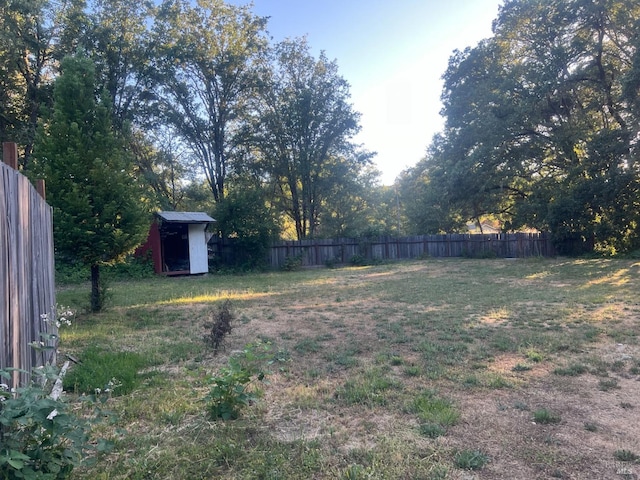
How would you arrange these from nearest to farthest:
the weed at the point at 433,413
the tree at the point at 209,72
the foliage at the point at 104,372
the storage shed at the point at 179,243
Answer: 1. the weed at the point at 433,413
2. the foliage at the point at 104,372
3. the storage shed at the point at 179,243
4. the tree at the point at 209,72

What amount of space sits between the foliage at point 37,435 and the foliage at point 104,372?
1.13 meters

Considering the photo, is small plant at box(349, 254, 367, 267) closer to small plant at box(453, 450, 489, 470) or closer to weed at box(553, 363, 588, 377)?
weed at box(553, 363, 588, 377)

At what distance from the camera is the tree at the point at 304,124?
23.5 m

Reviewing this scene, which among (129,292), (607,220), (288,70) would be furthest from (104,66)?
(607,220)

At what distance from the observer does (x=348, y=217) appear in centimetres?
2789

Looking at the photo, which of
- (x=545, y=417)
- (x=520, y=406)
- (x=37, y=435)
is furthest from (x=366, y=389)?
(x=37, y=435)

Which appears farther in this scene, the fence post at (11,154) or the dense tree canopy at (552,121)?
the dense tree canopy at (552,121)

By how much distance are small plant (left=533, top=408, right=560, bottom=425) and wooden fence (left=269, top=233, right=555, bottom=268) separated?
1638 centimetres

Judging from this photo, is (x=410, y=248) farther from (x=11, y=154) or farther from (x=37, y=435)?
(x=37, y=435)

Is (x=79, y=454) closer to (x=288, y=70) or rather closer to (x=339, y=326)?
(x=339, y=326)

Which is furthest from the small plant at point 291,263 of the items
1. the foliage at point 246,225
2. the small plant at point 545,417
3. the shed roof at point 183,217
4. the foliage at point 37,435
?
the foliage at point 37,435

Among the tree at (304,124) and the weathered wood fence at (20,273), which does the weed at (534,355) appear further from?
the tree at (304,124)

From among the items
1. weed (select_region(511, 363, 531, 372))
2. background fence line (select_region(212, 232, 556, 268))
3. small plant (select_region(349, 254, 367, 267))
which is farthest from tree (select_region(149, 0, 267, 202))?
weed (select_region(511, 363, 531, 372))

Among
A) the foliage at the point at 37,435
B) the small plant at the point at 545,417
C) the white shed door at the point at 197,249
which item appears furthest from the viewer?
the white shed door at the point at 197,249
